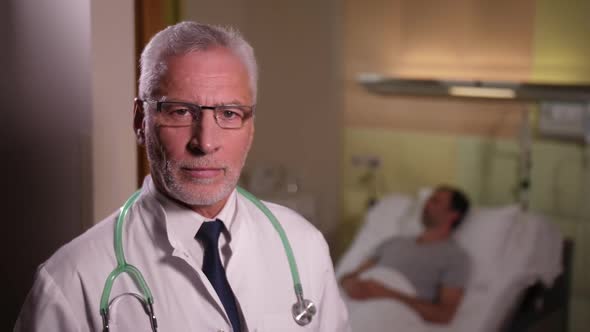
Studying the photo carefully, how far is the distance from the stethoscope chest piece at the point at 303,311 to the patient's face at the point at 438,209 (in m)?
1.54

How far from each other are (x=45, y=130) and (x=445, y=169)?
6.57ft

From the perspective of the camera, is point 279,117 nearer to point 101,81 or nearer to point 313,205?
point 313,205

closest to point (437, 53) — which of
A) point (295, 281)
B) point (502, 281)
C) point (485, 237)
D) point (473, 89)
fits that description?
point (473, 89)

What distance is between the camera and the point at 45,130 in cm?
108

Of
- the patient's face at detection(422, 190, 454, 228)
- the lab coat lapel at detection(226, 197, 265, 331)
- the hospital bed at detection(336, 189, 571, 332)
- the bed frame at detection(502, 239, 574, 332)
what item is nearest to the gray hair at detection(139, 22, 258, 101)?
the lab coat lapel at detection(226, 197, 265, 331)

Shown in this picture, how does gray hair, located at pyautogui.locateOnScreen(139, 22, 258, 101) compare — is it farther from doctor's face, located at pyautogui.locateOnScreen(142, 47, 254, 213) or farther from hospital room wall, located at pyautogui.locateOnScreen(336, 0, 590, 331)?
hospital room wall, located at pyautogui.locateOnScreen(336, 0, 590, 331)

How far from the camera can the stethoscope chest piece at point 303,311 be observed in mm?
1038

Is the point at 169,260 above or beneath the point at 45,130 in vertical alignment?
beneath

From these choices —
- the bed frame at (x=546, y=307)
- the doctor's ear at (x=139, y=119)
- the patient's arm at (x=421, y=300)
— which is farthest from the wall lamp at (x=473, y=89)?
the doctor's ear at (x=139, y=119)

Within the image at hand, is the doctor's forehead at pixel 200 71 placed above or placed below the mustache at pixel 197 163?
above

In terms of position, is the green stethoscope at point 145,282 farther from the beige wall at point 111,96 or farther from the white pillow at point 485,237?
the white pillow at point 485,237

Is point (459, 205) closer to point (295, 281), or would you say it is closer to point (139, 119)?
point (295, 281)

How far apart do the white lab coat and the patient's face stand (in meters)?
1.46

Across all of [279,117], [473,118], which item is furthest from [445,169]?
[279,117]
